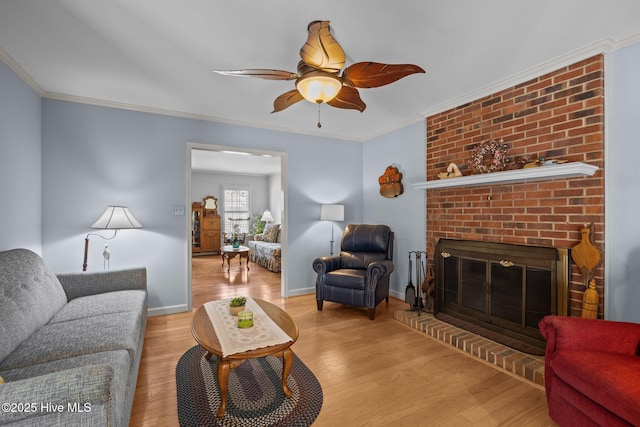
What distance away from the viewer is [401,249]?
4.32 metres

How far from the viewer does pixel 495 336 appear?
281 centimetres

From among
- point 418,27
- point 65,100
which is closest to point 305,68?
point 418,27

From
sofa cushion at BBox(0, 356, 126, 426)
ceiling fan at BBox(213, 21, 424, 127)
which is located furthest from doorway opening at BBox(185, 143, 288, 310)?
sofa cushion at BBox(0, 356, 126, 426)

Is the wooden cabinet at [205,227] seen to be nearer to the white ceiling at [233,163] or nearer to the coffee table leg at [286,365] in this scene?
the white ceiling at [233,163]

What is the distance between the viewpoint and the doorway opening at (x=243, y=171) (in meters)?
3.86

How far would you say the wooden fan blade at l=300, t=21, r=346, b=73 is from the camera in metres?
1.67

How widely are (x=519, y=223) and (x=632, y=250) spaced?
2.51 ft

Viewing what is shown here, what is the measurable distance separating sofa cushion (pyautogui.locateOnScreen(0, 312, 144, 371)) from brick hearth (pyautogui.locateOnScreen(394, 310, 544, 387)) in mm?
2611

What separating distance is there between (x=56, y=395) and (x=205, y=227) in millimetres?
8059

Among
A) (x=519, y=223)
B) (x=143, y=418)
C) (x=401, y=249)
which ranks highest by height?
(x=519, y=223)

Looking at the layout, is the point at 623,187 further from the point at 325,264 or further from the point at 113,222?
the point at 113,222

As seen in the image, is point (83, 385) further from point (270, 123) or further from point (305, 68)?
point (270, 123)

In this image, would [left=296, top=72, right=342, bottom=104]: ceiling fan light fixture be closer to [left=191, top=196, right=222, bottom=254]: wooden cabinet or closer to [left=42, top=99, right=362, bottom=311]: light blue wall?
[left=42, top=99, right=362, bottom=311]: light blue wall

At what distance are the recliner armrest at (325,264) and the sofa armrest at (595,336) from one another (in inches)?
95.1
